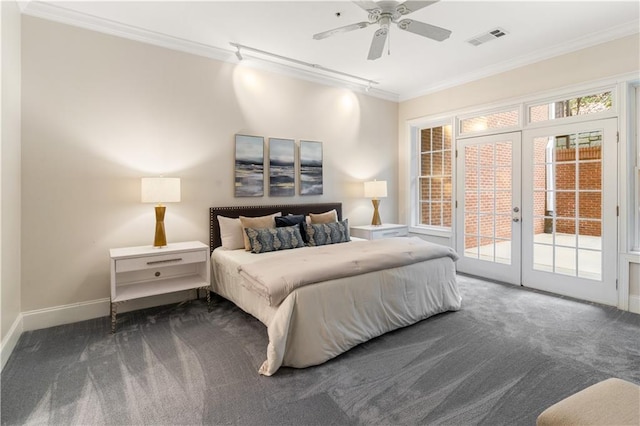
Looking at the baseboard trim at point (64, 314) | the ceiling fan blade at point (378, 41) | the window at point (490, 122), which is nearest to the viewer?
the ceiling fan blade at point (378, 41)

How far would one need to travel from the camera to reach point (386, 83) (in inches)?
205

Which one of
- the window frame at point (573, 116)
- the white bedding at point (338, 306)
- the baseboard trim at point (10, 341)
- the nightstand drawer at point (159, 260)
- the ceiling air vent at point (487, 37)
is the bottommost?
the baseboard trim at point (10, 341)

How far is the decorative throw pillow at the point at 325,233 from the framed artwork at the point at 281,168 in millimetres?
674

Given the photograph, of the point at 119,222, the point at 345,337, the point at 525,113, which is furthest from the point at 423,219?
the point at 119,222

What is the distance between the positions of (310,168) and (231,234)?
5.18 ft

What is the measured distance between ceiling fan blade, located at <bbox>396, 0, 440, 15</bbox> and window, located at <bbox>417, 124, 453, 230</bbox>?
306 cm

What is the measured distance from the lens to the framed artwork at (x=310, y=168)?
4.69 metres

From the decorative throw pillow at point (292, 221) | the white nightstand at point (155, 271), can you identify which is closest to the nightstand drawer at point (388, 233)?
the decorative throw pillow at point (292, 221)

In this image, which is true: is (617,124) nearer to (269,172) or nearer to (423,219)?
(423,219)

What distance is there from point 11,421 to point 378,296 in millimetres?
2458

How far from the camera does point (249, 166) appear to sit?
13.9ft

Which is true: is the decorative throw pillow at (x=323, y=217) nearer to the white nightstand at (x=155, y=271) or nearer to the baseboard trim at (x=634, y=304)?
the white nightstand at (x=155, y=271)

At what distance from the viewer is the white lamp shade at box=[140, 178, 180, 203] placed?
3.23m

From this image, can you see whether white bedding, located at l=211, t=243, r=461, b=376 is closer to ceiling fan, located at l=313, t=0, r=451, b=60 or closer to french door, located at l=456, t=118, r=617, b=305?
french door, located at l=456, t=118, r=617, b=305
